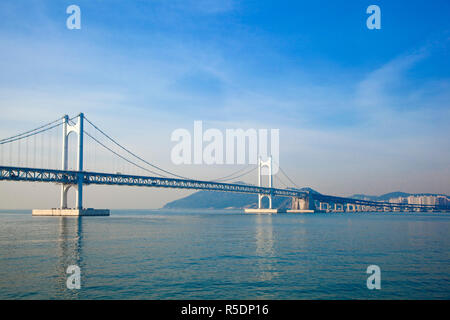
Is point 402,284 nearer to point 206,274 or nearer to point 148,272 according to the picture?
point 206,274

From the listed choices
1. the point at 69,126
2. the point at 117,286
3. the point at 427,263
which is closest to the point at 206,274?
the point at 117,286

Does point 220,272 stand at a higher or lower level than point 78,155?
lower

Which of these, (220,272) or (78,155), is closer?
(220,272)

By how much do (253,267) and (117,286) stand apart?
6932 millimetres

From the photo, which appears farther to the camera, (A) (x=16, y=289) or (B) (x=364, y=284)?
(B) (x=364, y=284)

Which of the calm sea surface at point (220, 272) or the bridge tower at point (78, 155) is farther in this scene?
the bridge tower at point (78, 155)

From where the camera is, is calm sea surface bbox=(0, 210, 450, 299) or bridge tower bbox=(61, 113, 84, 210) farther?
bridge tower bbox=(61, 113, 84, 210)

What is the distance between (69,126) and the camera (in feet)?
276

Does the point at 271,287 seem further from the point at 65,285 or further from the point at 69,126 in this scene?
the point at 69,126

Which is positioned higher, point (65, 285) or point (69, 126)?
point (69, 126)

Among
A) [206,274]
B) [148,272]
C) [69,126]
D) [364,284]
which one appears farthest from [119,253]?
[69,126]

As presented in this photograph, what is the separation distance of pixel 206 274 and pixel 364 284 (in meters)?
6.55
